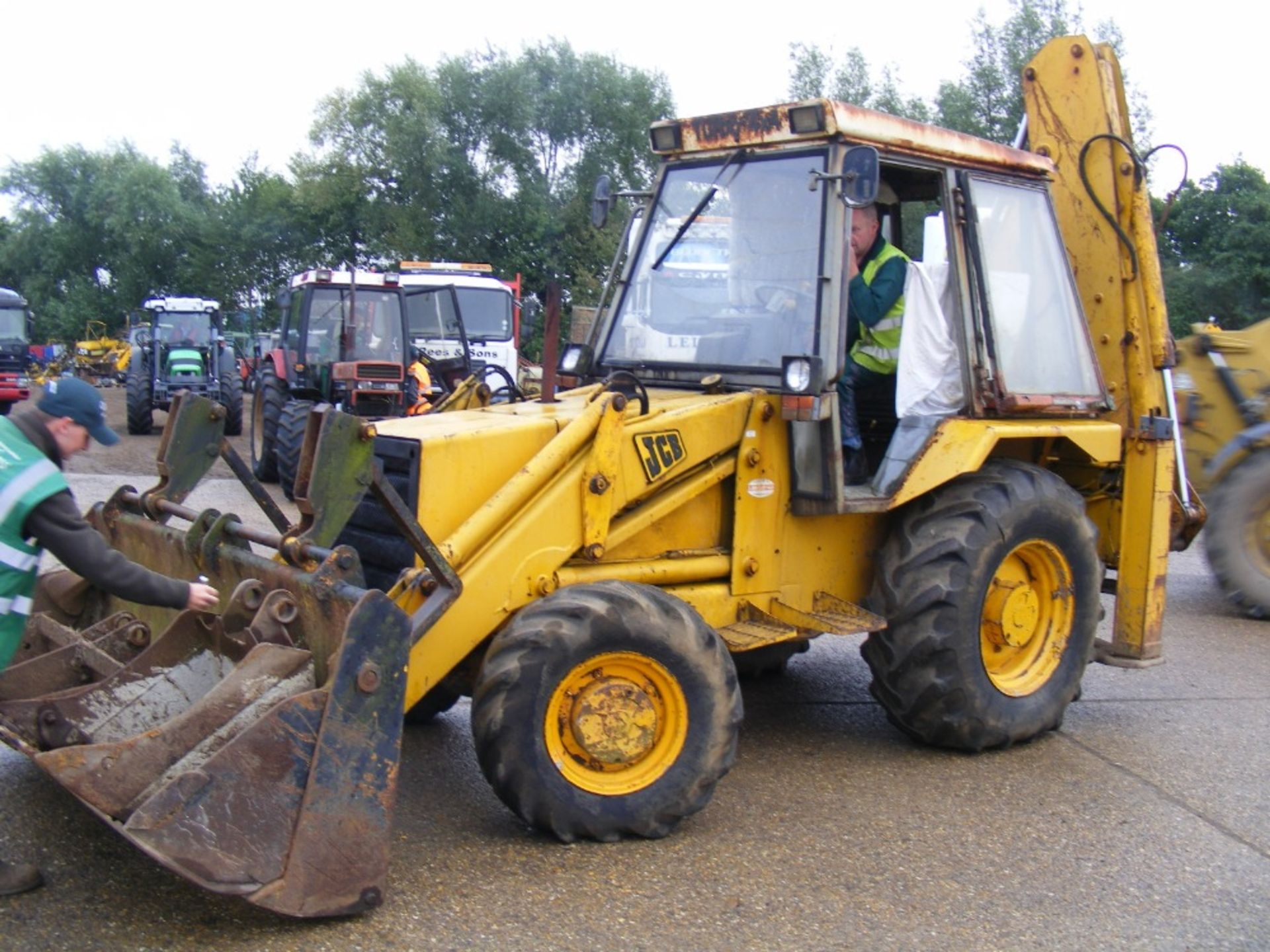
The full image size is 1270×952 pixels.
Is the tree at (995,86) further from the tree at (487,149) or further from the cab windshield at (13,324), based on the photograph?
the cab windshield at (13,324)

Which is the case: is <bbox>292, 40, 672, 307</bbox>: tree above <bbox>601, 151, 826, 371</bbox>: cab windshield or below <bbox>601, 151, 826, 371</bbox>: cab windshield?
above

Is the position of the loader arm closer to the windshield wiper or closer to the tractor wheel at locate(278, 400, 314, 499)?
the windshield wiper

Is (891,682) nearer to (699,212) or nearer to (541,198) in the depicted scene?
(699,212)

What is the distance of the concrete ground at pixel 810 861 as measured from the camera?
383 cm

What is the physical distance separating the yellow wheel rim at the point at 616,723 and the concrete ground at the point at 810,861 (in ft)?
0.84

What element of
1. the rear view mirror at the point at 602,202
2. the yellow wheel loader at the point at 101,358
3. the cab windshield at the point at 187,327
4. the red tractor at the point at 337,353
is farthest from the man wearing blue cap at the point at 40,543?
the yellow wheel loader at the point at 101,358

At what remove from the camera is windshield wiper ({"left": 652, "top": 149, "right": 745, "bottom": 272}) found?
5.50m

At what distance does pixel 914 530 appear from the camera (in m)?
5.38

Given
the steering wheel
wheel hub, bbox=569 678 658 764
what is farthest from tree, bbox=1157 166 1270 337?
wheel hub, bbox=569 678 658 764

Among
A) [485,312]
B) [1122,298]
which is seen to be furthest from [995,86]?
[1122,298]

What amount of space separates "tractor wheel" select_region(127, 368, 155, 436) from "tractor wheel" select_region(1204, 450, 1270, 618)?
1771 centimetres

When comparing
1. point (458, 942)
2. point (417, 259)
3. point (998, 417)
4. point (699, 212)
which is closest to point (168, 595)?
point (458, 942)

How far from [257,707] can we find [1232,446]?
7268mm

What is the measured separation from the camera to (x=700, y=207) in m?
A: 5.60
